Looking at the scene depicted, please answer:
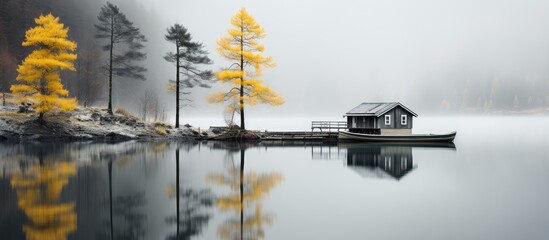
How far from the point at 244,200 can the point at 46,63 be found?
1406 inches

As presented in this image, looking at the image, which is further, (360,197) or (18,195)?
(360,197)

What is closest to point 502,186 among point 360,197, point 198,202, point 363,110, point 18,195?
point 360,197

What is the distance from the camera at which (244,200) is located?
17.6 m

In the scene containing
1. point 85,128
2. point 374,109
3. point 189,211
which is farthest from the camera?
point 374,109

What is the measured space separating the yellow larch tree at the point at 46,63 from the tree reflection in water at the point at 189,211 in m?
30.9

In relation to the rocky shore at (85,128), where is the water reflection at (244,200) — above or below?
below

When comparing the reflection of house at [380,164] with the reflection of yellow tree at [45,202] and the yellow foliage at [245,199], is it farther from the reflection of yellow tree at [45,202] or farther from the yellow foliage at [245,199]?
the reflection of yellow tree at [45,202]

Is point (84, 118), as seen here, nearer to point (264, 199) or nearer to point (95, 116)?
point (95, 116)

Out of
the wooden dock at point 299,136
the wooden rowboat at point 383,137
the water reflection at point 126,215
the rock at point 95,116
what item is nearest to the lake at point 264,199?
the water reflection at point 126,215

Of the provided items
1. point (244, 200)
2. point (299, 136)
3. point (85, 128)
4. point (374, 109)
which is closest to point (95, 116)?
point (85, 128)

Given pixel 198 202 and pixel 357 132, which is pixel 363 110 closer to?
pixel 357 132

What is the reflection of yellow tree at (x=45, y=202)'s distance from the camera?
1277 cm

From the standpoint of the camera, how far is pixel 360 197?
18766mm

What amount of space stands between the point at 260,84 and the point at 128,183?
101ft
